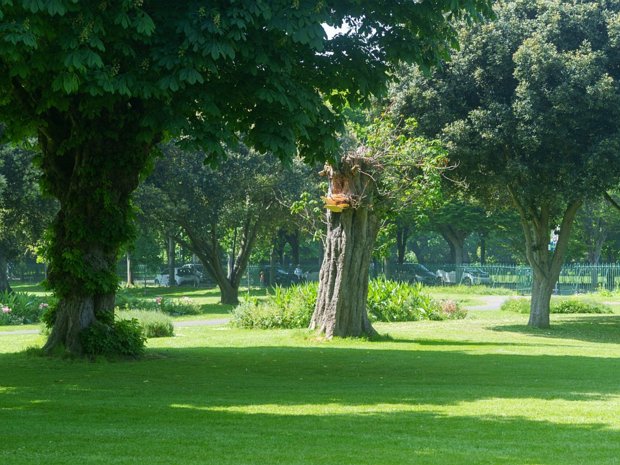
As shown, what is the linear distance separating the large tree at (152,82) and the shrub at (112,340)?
19cm

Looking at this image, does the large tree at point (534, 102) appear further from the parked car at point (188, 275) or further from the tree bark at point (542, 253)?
the parked car at point (188, 275)

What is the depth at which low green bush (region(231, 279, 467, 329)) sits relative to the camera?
28203 millimetres

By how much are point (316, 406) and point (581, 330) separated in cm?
1893

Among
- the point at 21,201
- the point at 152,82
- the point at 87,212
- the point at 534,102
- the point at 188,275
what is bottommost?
the point at 188,275

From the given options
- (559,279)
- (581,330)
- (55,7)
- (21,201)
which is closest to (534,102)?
(581,330)

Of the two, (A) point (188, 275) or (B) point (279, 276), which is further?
(A) point (188, 275)

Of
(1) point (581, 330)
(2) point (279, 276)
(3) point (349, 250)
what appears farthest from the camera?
(2) point (279, 276)

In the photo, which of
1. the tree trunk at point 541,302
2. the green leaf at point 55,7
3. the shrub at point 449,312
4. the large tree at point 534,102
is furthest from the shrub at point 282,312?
the green leaf at point 55,7

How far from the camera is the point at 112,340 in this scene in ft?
53.4

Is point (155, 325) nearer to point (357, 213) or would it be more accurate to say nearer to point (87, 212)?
point (357, 213)

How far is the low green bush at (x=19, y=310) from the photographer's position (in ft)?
104

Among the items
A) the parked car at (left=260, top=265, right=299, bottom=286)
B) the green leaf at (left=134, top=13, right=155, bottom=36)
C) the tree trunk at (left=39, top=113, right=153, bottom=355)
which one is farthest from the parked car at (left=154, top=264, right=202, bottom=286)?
the green leaf at (left=134, top=13, right=155, bottom=36)

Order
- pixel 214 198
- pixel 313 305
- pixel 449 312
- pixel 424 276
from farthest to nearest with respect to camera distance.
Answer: pixel 424 276
pixel 214 198
pixel 449 312
pixel 313 305

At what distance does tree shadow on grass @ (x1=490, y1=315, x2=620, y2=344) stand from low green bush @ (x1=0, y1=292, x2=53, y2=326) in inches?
615
